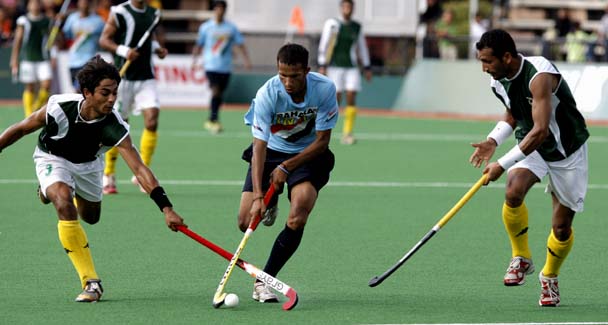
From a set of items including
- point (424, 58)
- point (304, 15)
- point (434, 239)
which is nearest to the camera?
point (434, 239)

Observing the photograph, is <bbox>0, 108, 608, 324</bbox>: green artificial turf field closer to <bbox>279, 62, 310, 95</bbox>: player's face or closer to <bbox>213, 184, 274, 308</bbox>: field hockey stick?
<bbox>213, 184, 274, 308</bbox>: field hockey stick

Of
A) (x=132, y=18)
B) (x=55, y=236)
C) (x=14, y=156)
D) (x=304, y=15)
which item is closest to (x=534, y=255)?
(x=55, y=236)

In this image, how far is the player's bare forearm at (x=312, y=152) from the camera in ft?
25.5

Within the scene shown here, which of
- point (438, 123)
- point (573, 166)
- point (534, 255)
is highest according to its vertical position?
point (573, 166)

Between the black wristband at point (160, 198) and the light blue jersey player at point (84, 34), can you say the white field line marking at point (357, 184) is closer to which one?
the black wristband at point (160, 198)

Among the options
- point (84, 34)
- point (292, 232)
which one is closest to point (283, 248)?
point (292, 232)

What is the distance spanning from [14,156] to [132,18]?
160 inches

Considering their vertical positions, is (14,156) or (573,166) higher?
(573,166)

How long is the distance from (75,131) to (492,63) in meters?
2.53

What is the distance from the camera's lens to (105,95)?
7.51m

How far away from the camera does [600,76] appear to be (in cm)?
2203

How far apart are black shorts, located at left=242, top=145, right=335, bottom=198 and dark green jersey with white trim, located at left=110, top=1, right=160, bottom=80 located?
4982 mm

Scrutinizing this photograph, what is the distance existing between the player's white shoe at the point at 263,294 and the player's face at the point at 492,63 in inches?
71.8

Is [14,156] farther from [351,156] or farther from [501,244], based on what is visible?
[501,244]
